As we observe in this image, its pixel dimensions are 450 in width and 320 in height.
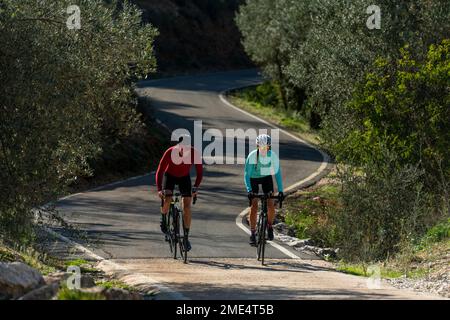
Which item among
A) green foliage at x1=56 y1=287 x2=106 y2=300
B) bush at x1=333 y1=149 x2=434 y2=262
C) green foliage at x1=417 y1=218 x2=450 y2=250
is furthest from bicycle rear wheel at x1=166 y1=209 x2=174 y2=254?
green foliage at x1=56 y1=287 x2=106 y2=300

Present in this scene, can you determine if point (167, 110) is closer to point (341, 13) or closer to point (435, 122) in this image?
point (341, 13)

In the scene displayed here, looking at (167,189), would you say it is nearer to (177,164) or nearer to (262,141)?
(177,164)

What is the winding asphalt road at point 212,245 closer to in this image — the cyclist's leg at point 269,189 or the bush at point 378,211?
the cyclist's leg at point 269,189

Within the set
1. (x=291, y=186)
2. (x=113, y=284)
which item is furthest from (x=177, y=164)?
(x=291, y=186)

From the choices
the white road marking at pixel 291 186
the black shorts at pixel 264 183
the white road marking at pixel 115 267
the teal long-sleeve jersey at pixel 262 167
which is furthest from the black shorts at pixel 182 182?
the white road marking at pixel 291 186

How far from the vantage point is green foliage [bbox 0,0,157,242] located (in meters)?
12.3

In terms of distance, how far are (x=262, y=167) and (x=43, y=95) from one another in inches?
183

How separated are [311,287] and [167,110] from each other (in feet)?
113

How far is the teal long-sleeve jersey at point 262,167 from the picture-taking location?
16016 millimetres

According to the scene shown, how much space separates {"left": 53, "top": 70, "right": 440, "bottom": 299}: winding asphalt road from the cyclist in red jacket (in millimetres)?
967

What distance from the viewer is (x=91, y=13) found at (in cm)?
1450

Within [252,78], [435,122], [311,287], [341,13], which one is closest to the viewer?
[311,287]
